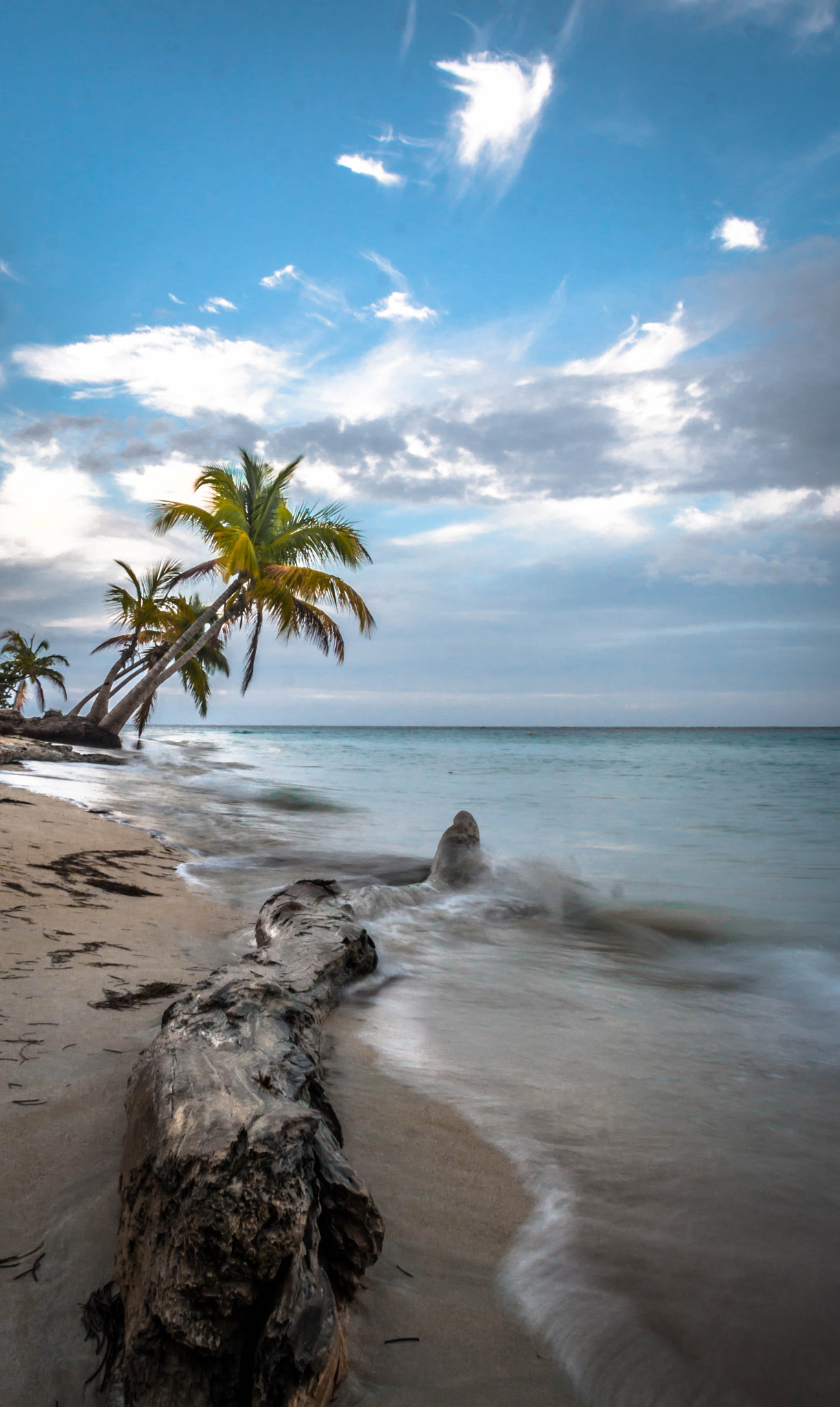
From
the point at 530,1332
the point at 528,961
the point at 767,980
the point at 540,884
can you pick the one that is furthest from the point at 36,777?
the point at 530,1332

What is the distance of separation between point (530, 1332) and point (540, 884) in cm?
506

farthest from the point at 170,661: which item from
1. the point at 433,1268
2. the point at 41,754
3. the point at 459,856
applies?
the point at 433,1268

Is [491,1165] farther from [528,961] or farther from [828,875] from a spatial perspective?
[828,875]

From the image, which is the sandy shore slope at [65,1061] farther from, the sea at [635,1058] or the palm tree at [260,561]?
the palm tree at [260,561]

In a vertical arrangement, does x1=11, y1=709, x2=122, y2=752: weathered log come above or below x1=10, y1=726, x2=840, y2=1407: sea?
above

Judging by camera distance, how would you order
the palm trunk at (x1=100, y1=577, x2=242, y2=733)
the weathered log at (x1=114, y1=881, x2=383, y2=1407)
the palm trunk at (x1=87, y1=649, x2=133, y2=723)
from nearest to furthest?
the weathered log at (x1=114, y1=881, x2=383, y2=1407) < the palm trunk at (x1=100, y1=577, x2=242, y2=733) < the palm trunk at (x1=87, y1=649, x2=133, y2=723)

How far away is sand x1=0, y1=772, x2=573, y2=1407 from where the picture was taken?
127 centimetres

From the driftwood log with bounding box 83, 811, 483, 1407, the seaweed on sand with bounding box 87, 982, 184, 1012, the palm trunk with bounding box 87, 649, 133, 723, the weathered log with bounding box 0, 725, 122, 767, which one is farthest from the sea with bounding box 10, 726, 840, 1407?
the palm trunk with bounding box 87, 649, 133, 723

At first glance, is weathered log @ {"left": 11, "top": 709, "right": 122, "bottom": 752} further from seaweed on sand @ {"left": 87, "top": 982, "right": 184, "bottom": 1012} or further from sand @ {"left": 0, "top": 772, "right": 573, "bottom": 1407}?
seaweed on sand @ {"left": 87, "top": 982, "right": 184, "bottom": 1012}

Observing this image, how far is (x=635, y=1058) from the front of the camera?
2.77 metres

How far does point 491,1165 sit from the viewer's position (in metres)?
1.98

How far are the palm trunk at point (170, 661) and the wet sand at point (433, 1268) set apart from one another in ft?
54.1

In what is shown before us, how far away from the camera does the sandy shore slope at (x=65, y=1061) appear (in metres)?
1.26

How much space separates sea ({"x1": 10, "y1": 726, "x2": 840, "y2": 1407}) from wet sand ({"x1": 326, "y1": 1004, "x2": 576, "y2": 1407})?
65 mm
